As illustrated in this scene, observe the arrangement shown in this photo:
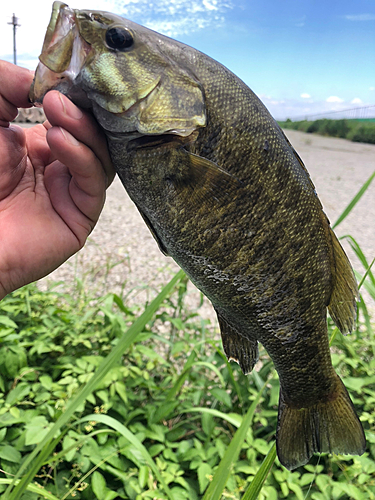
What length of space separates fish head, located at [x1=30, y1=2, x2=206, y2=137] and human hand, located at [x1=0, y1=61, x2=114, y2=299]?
0.72ft

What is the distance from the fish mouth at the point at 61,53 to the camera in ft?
3.10

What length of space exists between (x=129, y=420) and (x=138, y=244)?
10.8ft

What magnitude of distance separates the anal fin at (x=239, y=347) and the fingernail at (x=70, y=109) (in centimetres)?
76

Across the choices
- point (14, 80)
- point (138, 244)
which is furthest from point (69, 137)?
point (138, 244)

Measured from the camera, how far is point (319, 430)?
1.32m

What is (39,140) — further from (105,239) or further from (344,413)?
(105,239)

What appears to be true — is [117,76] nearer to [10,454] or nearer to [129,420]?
[10,454]

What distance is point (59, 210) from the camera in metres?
1.40

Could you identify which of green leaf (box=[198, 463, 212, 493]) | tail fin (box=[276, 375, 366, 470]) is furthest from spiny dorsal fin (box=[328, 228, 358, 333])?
green leaf (box=[198, 463, 212, 493])

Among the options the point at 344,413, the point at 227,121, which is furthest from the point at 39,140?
the point at 344,413

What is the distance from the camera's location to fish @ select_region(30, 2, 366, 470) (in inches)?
38.9

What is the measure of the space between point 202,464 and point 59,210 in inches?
55.6

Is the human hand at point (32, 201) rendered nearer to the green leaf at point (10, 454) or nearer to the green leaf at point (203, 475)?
the green leaf at point (10, 454)

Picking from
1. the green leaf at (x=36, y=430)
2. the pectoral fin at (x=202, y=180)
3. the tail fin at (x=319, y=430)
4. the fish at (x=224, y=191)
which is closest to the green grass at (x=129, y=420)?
the green leaf at (x=36, y=430)
